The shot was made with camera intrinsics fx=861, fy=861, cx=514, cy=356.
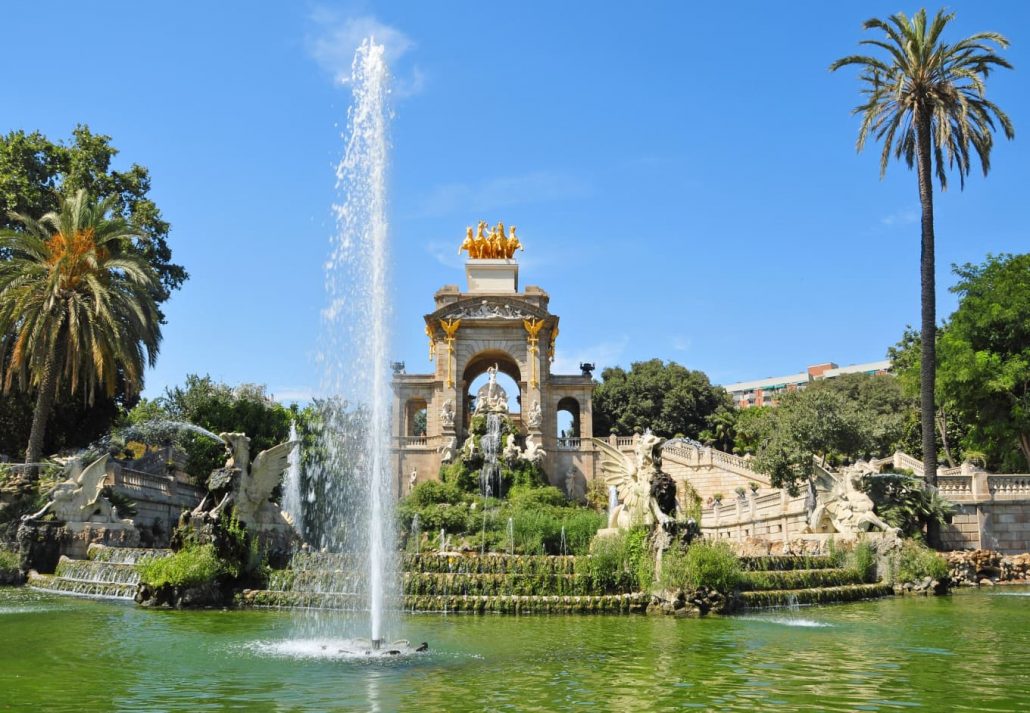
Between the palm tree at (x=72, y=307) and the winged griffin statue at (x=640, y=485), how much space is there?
17920 mm

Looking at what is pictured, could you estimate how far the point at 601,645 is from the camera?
1238cm

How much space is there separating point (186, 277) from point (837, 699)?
38.0 meters

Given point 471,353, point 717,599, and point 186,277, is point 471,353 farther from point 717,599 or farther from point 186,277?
point 717,599

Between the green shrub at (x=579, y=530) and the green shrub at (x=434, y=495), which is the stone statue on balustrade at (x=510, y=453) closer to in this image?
the green shrub at (x=434, y=495)

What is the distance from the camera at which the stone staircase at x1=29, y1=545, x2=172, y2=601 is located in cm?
1988

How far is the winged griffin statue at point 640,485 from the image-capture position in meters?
18.5

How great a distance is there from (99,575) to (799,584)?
1678 centimetres

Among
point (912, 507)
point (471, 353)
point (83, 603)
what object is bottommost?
point (83, 603)

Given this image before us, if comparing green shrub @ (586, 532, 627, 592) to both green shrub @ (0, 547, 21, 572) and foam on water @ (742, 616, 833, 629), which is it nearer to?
foam on water @ (742, 616, 833, 629)

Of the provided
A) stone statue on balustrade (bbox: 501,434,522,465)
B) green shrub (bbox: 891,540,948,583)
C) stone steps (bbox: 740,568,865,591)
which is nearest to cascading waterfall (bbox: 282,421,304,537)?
stone statue on balustrade (bbox: 501,434,522,465)

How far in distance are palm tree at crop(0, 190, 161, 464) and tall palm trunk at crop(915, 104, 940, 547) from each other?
26.2 meters

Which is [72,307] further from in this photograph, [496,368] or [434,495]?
[496,368]

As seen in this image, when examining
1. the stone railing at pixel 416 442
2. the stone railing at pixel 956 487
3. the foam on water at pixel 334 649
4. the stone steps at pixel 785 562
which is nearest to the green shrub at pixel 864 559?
the stone steps at pixel 785 562

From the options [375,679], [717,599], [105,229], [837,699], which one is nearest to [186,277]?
[105,229]
